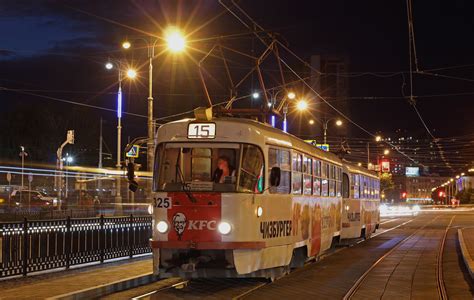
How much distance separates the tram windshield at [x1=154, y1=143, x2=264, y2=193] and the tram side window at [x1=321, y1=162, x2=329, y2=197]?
5213 millimetres

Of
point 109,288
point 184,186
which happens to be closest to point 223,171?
point 184,186

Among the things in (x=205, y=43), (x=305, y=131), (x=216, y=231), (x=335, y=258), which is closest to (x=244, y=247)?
(x=216, y=231)

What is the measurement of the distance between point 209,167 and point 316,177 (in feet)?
16.3

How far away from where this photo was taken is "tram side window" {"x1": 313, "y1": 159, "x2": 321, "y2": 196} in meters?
15.6

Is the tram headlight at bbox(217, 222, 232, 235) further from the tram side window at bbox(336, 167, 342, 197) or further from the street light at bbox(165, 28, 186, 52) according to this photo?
the street light at bbox(165, 28, 186, 52)

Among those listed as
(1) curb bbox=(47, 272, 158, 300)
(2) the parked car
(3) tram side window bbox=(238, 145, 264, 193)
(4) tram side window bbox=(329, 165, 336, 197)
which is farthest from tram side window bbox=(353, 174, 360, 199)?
(2) the parked car

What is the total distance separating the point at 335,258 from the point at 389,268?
310 centimetres

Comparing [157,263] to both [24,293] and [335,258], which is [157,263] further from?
[335,258]

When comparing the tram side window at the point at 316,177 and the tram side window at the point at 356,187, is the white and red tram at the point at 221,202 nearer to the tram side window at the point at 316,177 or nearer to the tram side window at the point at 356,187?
the tram side window at the point at 316,177

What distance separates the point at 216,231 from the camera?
436 inches

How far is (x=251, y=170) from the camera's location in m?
11.6

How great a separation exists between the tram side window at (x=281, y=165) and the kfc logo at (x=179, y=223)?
191 centimetres

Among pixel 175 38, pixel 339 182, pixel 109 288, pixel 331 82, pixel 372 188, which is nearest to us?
pixel 109 288

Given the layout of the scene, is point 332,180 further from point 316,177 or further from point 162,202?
point 162,202
